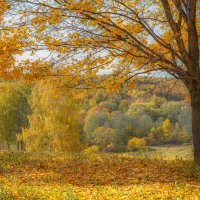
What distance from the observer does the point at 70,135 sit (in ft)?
82.7

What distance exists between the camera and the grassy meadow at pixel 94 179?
5863 mm

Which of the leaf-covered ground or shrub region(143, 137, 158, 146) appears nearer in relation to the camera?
the leaf-covered ground

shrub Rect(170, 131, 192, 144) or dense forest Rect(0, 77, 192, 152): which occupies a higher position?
dense forest Rect(0, 77, 192, 152)

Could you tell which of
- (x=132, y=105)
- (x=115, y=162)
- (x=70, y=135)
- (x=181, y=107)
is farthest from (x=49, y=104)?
(x=132, y=105)

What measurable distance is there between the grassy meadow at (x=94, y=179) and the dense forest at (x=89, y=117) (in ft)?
6.84

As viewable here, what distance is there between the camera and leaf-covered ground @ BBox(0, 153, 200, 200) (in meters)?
5.89

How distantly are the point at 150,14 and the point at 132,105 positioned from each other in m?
81.9

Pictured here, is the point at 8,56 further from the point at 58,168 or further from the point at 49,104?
the point at 49,104

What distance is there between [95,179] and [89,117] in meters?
62.7

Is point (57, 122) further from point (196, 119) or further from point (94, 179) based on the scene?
point (94, 179)

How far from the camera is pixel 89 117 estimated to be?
232 feet

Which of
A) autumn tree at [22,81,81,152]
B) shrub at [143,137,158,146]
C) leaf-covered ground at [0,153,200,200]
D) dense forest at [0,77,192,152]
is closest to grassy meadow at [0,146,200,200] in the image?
leaf-covered ground at [0,153,200,200]

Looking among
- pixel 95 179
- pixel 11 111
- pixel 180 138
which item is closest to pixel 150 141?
pixel 180 138

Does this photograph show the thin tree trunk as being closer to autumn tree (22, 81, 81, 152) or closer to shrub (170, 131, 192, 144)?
autumn tree (22, 81, 81, 152)
